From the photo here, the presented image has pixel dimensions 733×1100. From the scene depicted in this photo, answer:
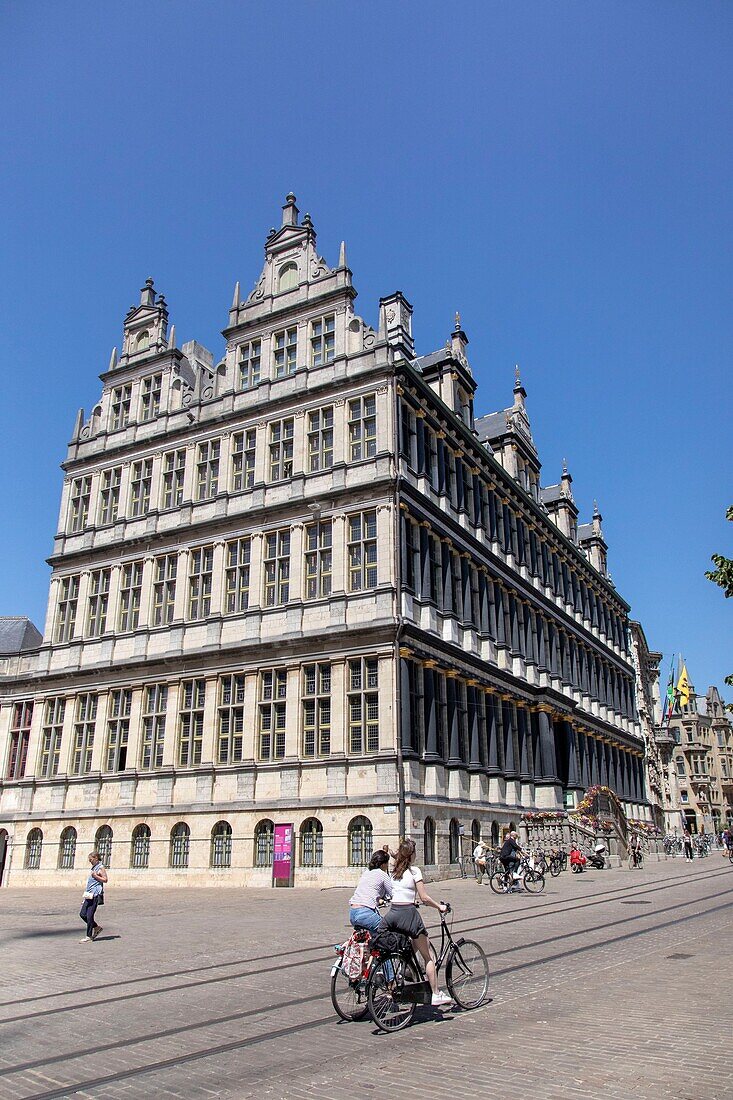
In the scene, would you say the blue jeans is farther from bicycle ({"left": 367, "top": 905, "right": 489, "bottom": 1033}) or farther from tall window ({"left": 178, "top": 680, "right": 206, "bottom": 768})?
tall window ({"left": 178, "top": 680, "right": 206, "bottom": 768})

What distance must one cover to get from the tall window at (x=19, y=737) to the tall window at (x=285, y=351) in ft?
67.4

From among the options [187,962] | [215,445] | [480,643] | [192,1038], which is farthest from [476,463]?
[192,1038]

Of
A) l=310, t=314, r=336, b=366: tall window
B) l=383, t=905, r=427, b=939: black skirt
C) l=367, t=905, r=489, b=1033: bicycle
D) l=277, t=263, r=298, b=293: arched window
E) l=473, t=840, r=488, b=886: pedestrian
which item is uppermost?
l=277, t=263, r=298, b=293: arched window

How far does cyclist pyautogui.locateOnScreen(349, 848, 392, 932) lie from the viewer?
9664mm

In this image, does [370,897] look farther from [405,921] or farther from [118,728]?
[118,728]

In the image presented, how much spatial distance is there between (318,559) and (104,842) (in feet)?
50.9

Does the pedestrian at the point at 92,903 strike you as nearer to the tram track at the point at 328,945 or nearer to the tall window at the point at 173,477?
the tram track at the point at 328,945

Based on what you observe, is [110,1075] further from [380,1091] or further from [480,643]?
[480,643]

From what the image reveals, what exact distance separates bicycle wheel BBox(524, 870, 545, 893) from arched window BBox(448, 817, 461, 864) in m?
5.36

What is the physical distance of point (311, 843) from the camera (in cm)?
3197

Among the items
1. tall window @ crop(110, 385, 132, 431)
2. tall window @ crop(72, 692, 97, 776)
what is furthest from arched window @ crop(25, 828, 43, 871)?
tall window @ crop(110, 385, 132, 431)

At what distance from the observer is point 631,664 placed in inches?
2918

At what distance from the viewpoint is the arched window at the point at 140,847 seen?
119 feet

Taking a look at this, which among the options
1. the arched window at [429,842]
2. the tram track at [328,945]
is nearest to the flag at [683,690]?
the tram track at [328,945]
